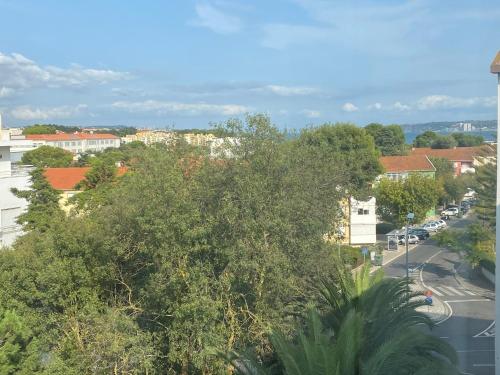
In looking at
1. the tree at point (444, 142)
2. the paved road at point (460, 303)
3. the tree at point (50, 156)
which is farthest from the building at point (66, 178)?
the tree at point (444, 142)

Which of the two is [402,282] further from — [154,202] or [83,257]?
[83,257]

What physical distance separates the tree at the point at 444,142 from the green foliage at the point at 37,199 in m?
73.8

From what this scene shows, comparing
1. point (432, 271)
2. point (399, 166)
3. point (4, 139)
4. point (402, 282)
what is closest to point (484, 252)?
point (432, 271)

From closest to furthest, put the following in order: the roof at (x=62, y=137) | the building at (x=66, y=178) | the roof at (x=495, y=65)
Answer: the roof at (x=495, y=65), the building at (x=66, y=178), the roof at (x=62, y=137)

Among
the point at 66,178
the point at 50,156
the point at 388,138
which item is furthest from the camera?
the point at 388,138

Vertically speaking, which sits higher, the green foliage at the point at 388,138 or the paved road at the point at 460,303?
the green foliage at the point at 388,138

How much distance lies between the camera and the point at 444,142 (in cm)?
8856

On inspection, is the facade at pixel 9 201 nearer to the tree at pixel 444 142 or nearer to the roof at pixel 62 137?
the roof at pixel 62 137

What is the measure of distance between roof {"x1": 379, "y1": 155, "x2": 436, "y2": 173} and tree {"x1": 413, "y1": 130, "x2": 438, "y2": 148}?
37340 mm

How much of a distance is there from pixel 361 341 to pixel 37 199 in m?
17.9

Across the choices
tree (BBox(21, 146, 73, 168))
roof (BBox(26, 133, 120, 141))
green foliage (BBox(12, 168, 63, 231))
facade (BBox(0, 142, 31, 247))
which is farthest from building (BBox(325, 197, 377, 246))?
roof (BBox(26, 133, 120, 141))

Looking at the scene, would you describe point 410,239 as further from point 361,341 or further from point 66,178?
point 361,341

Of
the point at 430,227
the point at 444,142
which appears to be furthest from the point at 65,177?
the point at 444,142

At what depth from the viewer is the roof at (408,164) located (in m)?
55.9
